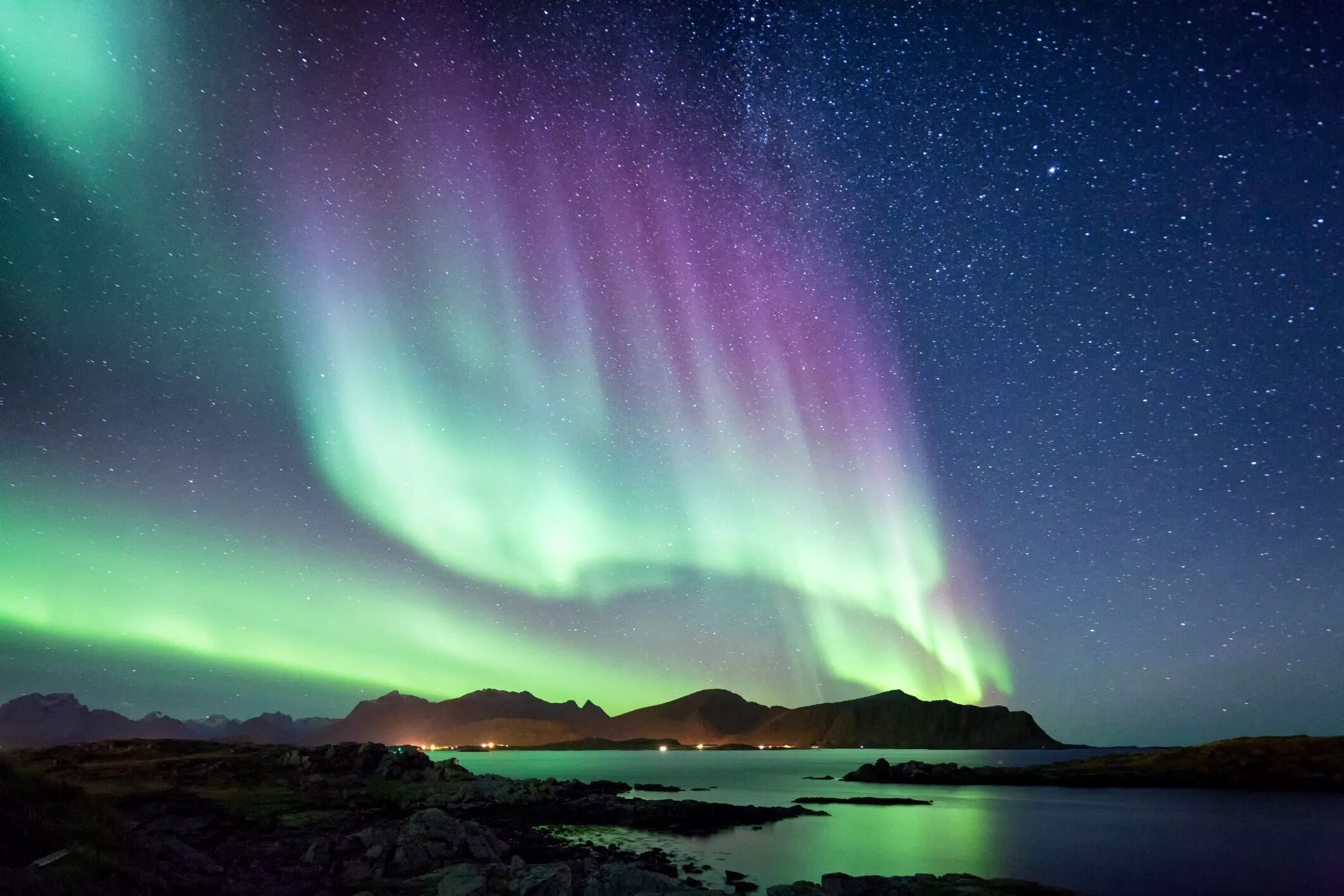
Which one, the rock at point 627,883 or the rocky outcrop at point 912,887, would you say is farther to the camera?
the rocky outcrop at point 912,887

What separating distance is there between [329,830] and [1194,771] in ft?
374

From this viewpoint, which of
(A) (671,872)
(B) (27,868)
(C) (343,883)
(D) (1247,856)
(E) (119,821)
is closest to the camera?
(B) (27,868)

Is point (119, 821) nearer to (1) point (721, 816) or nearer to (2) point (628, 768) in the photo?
(1) point (721, 816)

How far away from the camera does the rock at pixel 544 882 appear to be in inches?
914

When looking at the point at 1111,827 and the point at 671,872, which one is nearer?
the point at 671,872

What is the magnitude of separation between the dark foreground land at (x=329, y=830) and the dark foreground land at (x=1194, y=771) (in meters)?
56.5

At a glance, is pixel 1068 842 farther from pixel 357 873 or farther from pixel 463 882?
pixel 357 873

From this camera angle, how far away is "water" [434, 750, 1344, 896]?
36719mm

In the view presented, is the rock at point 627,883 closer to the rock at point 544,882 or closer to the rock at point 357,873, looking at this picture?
the rock at point 544,882

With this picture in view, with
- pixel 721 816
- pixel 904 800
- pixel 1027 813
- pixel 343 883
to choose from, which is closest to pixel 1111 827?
pixel 1027 813

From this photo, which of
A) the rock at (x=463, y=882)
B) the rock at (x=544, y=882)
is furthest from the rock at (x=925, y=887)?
the rock at (x=463, y=882)

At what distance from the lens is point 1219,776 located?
94125 mm

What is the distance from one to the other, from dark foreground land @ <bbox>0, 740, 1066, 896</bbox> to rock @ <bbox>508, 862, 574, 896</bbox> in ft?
0.22

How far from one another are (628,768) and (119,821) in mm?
157554
